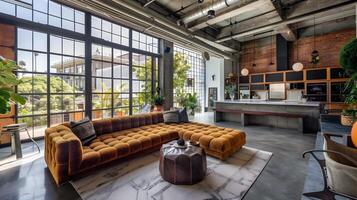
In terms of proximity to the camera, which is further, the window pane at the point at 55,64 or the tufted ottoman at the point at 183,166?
the window pane at the point at 55,64

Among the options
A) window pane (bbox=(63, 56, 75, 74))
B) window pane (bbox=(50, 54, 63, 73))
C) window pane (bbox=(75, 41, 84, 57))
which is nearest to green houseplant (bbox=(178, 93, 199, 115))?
window pane (bbox=(75, 41, 84, 57))

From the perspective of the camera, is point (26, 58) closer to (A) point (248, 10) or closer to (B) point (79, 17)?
(B) point (79, 17)

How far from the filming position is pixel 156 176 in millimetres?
2518

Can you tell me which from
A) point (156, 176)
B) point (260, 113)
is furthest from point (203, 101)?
point (156, 176)

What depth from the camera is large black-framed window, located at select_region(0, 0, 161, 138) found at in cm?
417

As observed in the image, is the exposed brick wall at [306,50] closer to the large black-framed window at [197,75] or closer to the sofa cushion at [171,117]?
the large black-framed window at [197,75]

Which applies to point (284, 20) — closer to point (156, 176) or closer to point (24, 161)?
point (156, 176)

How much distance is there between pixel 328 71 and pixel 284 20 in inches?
158

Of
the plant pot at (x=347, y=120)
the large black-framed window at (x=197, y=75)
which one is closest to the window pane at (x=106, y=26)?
the large black-framed window at (x=197, y=75)

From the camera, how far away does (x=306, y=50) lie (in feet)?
26.1

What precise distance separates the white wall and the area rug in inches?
279

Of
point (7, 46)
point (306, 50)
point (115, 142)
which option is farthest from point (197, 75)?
point (7, 46)

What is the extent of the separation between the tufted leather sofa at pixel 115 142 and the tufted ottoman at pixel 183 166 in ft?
2.55

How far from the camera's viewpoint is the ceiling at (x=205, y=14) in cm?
398
